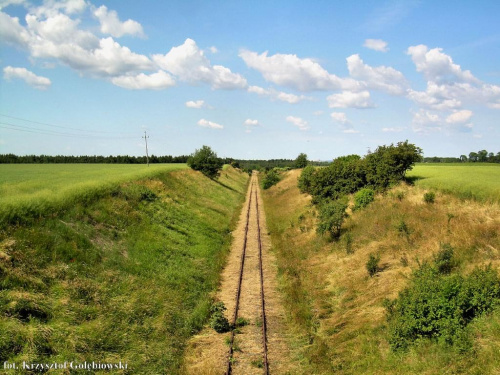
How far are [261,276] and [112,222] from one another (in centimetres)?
996

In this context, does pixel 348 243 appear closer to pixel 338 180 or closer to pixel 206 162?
pixel 338 180

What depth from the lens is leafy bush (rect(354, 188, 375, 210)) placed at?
2423 centimetres

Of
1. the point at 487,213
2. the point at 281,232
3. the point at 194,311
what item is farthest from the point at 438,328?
the point at 281,232

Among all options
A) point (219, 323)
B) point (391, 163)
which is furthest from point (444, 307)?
→ point (391, 163)

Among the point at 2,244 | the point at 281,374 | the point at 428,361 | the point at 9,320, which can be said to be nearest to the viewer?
the point at 428,361

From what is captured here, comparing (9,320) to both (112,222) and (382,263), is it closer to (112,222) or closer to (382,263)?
(112,222)

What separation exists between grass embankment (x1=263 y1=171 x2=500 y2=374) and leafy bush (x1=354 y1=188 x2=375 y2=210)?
2.92 ft

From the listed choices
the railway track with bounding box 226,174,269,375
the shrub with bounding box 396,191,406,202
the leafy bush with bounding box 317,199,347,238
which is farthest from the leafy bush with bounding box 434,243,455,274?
the shrub with bounding box 396,191,406,202

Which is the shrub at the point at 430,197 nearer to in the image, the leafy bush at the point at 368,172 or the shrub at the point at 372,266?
the leafy bush at the point at 368,172

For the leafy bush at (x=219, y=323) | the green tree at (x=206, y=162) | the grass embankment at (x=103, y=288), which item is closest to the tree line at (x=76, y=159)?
the green tree at (x=206, y=162)

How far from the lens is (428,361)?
873cm

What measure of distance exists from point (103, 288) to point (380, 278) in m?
12.5

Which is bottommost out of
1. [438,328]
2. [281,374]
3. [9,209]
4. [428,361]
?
[281,374]

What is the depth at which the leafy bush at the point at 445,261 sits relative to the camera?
38.3 feet
